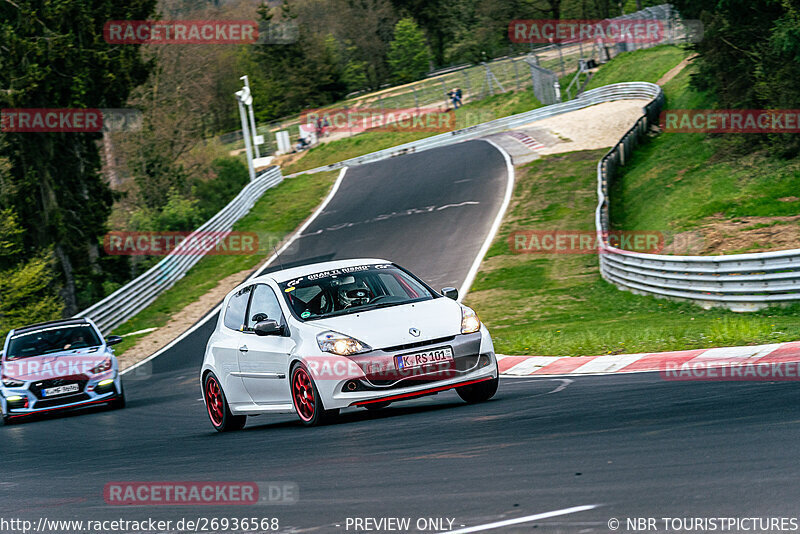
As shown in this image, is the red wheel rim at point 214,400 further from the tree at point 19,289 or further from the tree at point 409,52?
the tree at point 409,52

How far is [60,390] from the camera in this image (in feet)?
53.0

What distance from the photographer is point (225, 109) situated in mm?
98625

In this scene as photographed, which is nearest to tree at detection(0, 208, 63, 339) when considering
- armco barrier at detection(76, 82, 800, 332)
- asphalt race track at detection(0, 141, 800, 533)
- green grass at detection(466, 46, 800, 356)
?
armco barrier at detection(76, 82, 800, 332)

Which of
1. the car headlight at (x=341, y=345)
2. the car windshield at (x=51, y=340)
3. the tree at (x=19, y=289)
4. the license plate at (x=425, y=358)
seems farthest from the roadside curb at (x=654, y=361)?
the tree at (x=19, y=289)

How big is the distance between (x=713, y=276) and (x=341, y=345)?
10.6 metres

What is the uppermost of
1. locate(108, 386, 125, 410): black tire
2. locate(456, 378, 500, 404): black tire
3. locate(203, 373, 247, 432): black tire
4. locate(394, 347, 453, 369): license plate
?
locate(394, 347, 453, 369): license plate

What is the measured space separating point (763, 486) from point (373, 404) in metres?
4.82

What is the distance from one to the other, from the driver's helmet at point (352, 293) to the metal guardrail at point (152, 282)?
19.5 m

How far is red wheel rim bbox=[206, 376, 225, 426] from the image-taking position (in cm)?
1112

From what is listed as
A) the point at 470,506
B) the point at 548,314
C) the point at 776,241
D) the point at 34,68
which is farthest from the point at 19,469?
the point at 34,68

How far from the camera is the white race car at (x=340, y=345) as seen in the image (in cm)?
902

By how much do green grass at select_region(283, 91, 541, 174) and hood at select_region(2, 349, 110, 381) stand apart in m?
51.3

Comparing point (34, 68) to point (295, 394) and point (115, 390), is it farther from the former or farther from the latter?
point (295, 394)

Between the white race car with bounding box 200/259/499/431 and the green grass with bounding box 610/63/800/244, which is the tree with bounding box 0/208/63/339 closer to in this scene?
the green grass with bounding box 610/63/800/244
